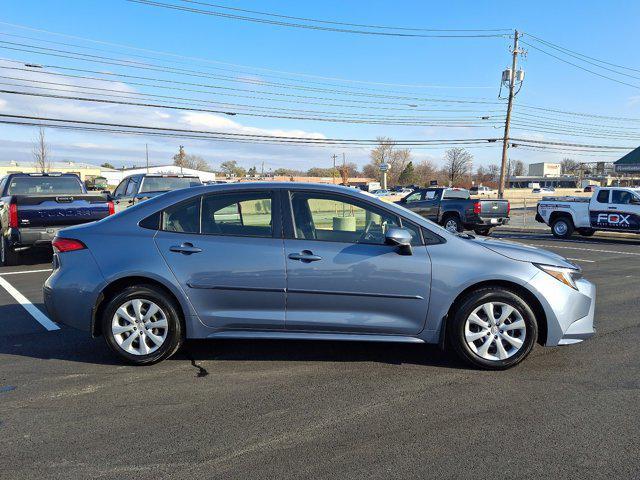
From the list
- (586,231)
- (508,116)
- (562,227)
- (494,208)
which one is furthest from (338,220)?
(508,116)

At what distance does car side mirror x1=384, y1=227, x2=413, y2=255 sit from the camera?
14.1ft

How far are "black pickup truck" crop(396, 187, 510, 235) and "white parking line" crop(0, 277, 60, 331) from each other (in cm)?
1351

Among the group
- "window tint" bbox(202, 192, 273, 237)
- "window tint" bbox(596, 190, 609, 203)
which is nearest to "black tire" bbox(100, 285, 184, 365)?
"window tint" bbox(202, 192, 273, 237)

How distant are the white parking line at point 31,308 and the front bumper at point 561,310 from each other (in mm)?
5156

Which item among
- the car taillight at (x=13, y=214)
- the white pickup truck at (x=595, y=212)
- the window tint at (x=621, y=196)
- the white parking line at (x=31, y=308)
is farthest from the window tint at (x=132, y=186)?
the window tint at (x=621, y=196)

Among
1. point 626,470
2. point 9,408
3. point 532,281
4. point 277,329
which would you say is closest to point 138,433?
point 9,408

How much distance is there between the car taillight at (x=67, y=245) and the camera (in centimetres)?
465

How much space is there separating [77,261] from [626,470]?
4.43 m

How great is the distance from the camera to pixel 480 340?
14.5 ft

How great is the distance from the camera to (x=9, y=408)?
Answer: 12.4 feet

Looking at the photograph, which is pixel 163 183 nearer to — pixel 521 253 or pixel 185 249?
pixel 185 249

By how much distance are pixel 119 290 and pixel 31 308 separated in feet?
10.0

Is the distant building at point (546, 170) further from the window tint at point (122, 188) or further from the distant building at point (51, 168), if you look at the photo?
the window tint at point (122, 188)

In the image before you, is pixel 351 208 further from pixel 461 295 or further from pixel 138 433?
pixel 138 433
